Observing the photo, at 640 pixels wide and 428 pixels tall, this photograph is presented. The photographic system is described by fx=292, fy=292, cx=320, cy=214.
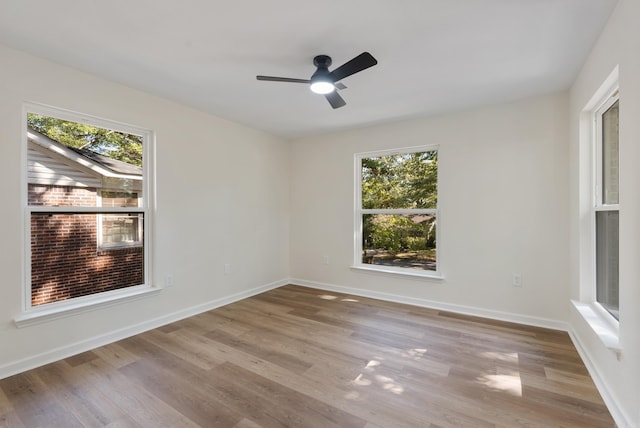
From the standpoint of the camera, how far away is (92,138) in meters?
2.67

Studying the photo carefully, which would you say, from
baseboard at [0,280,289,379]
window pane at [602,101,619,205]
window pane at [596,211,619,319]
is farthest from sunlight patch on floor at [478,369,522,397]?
baseboard at [0,280,289,379]

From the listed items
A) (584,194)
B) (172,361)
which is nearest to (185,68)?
(172,361)

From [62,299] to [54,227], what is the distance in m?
0.62

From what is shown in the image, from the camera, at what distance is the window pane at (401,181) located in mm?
3707

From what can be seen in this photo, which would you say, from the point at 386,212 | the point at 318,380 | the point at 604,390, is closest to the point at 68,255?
the point at 318,380

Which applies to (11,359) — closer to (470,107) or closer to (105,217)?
(105,217)

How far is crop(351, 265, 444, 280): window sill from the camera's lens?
3.62 m

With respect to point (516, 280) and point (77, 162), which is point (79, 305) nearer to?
point (77, 162)

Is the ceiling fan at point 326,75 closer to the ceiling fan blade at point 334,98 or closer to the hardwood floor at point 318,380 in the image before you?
the ceiling fan blade at point 334,98

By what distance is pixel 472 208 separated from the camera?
132 inches

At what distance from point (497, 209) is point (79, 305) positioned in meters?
4.16

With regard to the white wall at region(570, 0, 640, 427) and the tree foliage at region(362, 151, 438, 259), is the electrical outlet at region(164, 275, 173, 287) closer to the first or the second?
the tree foliage at region(362, 151, 438, 259)

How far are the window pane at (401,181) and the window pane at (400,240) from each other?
18 cm

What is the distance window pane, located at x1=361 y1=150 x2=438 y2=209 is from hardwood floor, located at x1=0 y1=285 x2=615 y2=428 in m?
1.54
